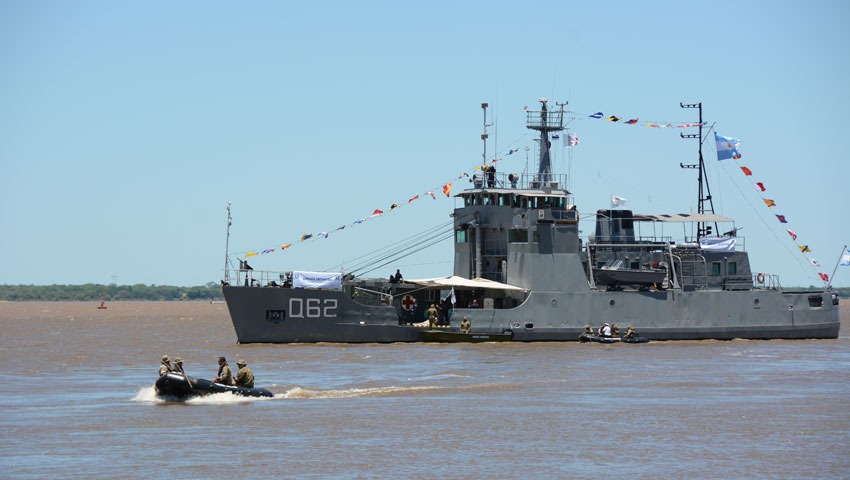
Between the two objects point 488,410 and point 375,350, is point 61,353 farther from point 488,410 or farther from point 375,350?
point 488,410

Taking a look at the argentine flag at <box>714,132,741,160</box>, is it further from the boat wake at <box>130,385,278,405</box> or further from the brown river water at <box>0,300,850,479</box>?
the boat wake at <box>130,385,278,405</box>

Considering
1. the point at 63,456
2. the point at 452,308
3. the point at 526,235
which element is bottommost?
the point at 63,456

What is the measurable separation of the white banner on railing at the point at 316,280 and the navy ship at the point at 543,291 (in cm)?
4

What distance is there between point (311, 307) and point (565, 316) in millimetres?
10241

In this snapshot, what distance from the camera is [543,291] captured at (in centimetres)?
4416

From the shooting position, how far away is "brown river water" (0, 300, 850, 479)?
62.5ft

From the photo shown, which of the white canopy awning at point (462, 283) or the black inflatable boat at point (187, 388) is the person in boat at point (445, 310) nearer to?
the white canopy awning at point (462, 283)

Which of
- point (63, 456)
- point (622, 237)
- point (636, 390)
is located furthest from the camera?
point (622, 237)

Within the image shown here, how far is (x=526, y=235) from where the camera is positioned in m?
45.4

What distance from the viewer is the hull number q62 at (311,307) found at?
4212cm

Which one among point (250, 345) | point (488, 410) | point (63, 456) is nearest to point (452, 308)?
point (250, 345)

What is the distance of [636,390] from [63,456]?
1535 cm

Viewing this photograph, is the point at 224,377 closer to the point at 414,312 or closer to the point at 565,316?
the point at 414,312

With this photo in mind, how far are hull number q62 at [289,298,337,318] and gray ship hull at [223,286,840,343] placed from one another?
38mm
